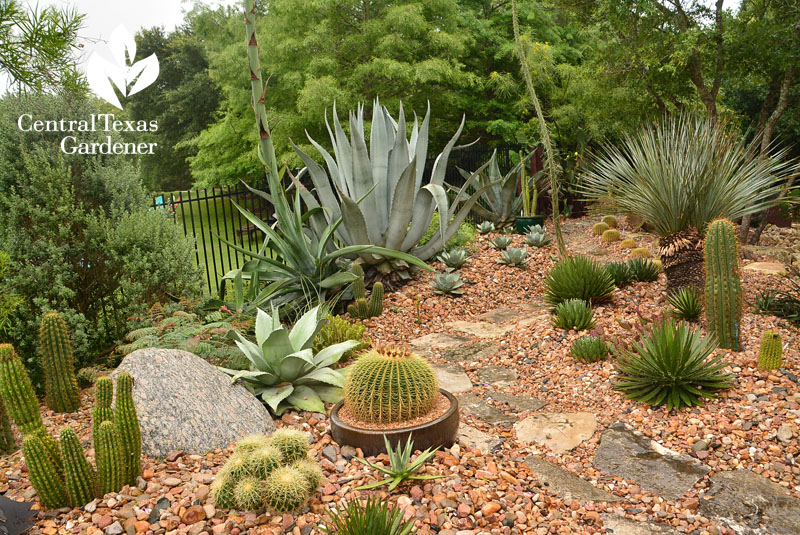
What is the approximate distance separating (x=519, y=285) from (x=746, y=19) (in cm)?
575

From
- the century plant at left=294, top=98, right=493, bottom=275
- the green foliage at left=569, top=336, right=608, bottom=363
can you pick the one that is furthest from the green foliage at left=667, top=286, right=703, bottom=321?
the century plant at left=294, top=98, right=493, bottom=275

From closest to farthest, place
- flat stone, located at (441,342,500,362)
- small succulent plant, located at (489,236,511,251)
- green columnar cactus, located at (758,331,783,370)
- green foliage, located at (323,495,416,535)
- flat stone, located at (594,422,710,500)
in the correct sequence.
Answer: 1. green foliage, located at (323,495,416,535)
2. flat stone, located at (594,422,710,500)
3. green columnar cactus, located at (758,331,783,370)
4. flat stone, located at (441,342,500,362)
5. small succulent plant, located at (489,236,511,251)

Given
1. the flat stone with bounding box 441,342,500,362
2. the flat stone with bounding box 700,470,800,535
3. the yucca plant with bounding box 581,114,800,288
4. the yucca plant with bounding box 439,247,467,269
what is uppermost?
the yucca plant with bounding box 581,114,800,288

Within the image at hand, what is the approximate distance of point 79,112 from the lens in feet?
16.7

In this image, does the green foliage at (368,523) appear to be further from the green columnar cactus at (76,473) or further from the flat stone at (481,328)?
the flat stone at (481,328)

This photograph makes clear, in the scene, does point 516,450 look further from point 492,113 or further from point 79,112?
point 492,113

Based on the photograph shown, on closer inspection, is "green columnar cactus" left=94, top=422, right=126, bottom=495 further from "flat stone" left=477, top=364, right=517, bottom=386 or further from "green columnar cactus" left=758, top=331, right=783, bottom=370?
"green columnar cactus" left=758, top=331, right=783, bottom=370

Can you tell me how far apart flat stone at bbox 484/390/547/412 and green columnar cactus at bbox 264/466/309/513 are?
2.03 meters

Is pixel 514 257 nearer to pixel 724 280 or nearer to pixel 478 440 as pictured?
pixel 724 280

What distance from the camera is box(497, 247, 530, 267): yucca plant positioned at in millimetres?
7543

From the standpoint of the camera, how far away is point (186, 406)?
337 cm

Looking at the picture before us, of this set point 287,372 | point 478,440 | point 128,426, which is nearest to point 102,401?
point 128,426

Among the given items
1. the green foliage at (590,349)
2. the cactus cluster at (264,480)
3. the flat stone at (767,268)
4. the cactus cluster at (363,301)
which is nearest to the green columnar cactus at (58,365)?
the cactus cluster at (264,480)

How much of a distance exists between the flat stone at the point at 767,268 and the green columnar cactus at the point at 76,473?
6.62 m
